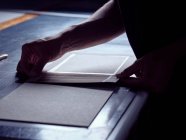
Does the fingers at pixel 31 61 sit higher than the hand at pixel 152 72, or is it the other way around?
the fingers at pixel 31 61

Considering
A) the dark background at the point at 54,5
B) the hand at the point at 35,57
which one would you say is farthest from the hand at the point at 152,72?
the dark background at the point at 54,5

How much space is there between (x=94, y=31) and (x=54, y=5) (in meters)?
1.57

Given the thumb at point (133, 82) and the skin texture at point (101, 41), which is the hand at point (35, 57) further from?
the thumb at point (133, 82)

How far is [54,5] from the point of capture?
9.20ft

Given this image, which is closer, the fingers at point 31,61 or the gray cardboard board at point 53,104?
the gray cardboard board at point 53,104

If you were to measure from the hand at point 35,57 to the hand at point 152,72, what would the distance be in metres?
0.23

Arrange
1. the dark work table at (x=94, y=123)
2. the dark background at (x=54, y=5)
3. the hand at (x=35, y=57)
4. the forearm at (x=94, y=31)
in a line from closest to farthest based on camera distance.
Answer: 1. the dark work table at (x=94, y=123)
2. the hand at (x=35, y=57)
3. the forearm at (x=94, y=31)
4. the dark background at (x=54, y=5)

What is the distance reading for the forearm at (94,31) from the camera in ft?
4.07

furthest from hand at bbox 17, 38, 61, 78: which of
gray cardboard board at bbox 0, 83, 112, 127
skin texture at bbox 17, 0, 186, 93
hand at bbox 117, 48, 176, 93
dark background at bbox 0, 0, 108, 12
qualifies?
dark background at bbox 0, 0, 108, 12

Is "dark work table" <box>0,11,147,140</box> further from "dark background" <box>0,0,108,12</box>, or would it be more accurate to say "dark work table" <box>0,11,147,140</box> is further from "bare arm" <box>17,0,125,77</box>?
"dark background" <box>0,0,108,12</box>

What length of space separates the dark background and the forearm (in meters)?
1.26

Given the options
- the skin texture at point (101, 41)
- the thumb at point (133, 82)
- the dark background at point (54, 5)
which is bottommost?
the dark background at point (54, 5)

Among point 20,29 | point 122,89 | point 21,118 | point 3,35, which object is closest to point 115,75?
point 122,89

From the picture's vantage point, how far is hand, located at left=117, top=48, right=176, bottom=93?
95 cm
